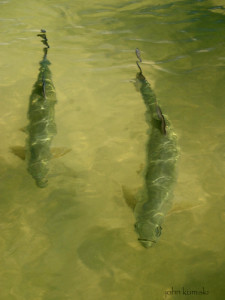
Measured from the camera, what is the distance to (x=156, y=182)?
402cm

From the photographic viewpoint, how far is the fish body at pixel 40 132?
4.48 meters

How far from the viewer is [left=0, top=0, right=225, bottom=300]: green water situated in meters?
3.48

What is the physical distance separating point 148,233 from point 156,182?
2.64 feet

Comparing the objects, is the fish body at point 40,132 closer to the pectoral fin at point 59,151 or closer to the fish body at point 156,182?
the pectoral fin at point 59,151

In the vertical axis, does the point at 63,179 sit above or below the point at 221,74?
below

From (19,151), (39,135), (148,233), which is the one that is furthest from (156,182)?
(19,151)

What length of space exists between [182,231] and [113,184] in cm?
125

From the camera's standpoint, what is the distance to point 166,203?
3818 millimetres

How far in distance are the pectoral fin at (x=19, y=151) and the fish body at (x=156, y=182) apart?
193 cm

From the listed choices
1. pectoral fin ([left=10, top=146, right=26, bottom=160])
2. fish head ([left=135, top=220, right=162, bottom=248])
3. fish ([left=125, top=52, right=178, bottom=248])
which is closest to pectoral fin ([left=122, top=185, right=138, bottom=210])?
fish ([left=125, top=52, right=178, bottom=248])

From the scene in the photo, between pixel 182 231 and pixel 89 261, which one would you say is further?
pixel 182 231

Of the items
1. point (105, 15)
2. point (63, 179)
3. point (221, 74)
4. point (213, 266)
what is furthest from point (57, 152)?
point (105, 15)

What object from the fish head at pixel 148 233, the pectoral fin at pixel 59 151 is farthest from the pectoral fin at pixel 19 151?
the fish head at pixel 148 233

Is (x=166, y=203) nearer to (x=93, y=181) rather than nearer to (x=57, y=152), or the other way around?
(x=93, y=181)
